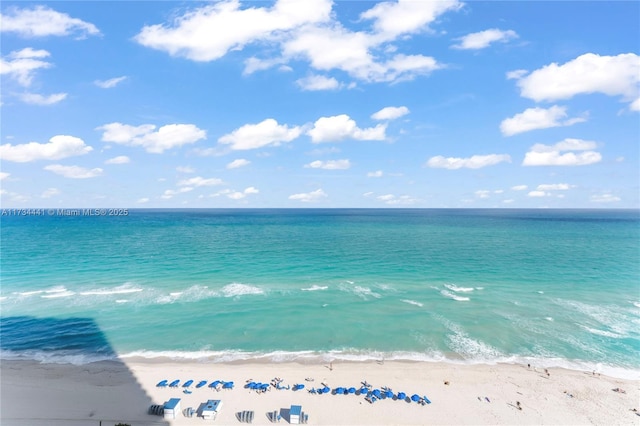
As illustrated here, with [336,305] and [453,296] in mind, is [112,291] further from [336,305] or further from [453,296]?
[453,296]

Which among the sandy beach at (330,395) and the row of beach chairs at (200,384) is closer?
the sandy beach at (330,395)

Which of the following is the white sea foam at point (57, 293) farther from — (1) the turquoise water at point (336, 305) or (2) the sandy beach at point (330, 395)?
(2) the sandy beach at point (330, 395)

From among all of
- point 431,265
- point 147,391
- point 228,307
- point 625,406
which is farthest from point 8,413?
point 431,265

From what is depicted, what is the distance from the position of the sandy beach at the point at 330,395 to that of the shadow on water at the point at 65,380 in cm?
11

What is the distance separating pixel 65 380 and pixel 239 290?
27.9 m

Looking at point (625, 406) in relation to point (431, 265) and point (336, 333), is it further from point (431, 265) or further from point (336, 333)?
point (431, 265)

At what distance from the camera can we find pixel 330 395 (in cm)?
2927

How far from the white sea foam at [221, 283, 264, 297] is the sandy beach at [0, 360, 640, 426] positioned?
20402 mm

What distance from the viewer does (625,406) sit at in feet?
93.4

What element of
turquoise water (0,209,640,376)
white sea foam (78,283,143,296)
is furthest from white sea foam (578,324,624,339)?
white sea foam (78,283,143,296)

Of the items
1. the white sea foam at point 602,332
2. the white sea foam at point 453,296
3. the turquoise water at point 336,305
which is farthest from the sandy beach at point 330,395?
the white sea foam at point 453,296

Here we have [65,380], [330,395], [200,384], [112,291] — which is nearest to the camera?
[330,395]

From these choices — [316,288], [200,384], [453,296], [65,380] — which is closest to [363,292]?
[316,288]

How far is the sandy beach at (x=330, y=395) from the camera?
26.8 metres
